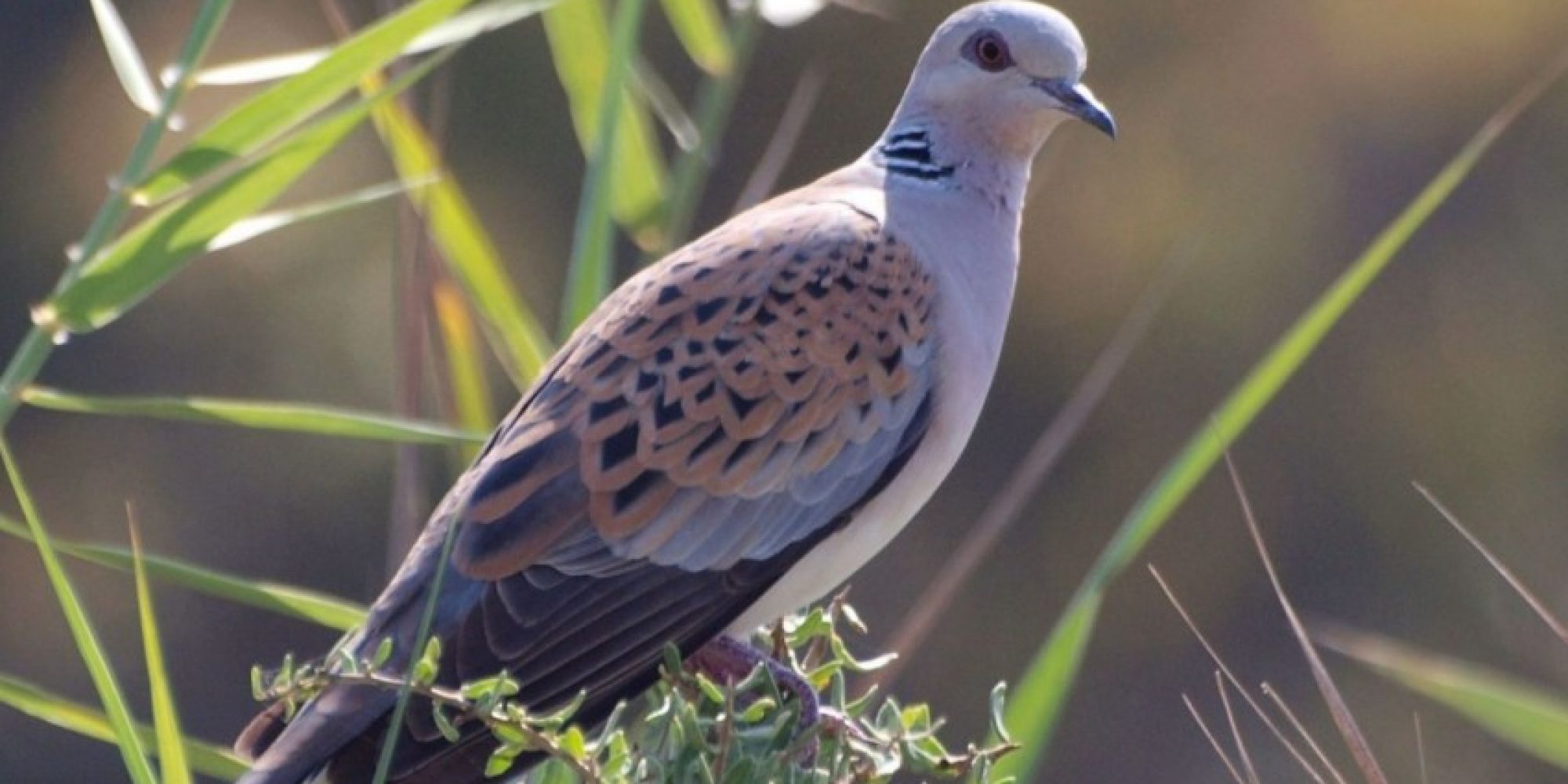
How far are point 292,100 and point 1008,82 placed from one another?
4.04 feet

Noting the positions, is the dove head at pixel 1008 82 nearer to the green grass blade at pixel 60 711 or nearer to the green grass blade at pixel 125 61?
the green grass blade at pixel 125 61

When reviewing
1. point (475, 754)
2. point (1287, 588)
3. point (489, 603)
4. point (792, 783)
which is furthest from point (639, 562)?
point (1287, 588)

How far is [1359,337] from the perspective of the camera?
8859 mm

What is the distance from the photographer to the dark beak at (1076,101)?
3.61 metres

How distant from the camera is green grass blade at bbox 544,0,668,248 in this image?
10.5ft

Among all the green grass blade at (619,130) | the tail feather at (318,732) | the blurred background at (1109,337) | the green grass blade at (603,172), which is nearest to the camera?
the tail feather at (318,732)

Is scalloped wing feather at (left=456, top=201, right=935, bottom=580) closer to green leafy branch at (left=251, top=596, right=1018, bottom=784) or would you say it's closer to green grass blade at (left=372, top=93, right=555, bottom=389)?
green grass blade at (left=372, top=93, right=555, bottom=389)

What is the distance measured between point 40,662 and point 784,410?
6390 millimetres

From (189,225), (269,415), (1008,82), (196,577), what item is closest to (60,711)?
(196,577)

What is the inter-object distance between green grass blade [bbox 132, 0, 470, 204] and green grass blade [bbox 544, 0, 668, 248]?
41 centimetres

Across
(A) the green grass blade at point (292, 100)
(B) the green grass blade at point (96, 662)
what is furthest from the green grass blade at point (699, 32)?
(B) the green grass blade at point (96, 662)

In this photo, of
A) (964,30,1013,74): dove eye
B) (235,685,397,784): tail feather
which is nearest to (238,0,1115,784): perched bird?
(964,30,1013,74): dove eye

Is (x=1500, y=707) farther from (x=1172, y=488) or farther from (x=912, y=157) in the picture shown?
(x=912, y=157)

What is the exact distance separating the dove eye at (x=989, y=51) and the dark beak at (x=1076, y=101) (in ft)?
0.20
